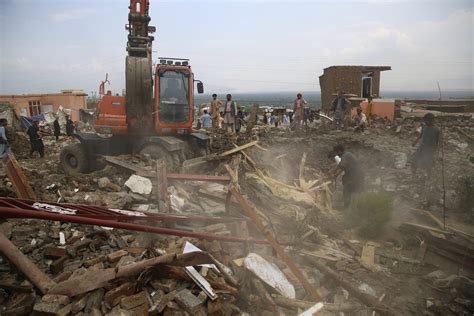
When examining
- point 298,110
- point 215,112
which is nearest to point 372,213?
point 298,110

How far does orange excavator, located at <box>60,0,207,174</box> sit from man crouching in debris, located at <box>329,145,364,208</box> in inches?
157

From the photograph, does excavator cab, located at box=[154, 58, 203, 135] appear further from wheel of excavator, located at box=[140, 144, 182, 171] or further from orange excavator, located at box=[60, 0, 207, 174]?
wheel of excavator, located at box=[140, 144, 182, 171]

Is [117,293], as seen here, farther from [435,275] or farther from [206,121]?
[206,121]

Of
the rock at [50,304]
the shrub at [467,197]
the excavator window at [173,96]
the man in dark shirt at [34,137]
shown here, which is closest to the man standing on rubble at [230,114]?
the excavator window at [173,96]

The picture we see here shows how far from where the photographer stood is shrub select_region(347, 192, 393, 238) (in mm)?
5977

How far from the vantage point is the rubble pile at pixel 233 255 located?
3.41 metres

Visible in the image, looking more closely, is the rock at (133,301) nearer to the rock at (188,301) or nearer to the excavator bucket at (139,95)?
the rock at (188,301)

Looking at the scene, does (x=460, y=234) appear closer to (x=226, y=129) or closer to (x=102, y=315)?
(x=102, y=315)

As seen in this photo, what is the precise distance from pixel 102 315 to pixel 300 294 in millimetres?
2411

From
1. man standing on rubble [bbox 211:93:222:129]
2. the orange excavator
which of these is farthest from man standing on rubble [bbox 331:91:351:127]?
the orange excavator

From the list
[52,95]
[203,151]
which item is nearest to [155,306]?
[203,151]

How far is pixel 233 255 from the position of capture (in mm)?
4656

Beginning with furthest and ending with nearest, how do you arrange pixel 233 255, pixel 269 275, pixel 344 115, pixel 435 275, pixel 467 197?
pixel 344 115 → pixel 467 197 → pixel 435 275 → pixel 233 255 → pixel 269 275

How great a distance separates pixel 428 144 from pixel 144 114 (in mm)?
7228
